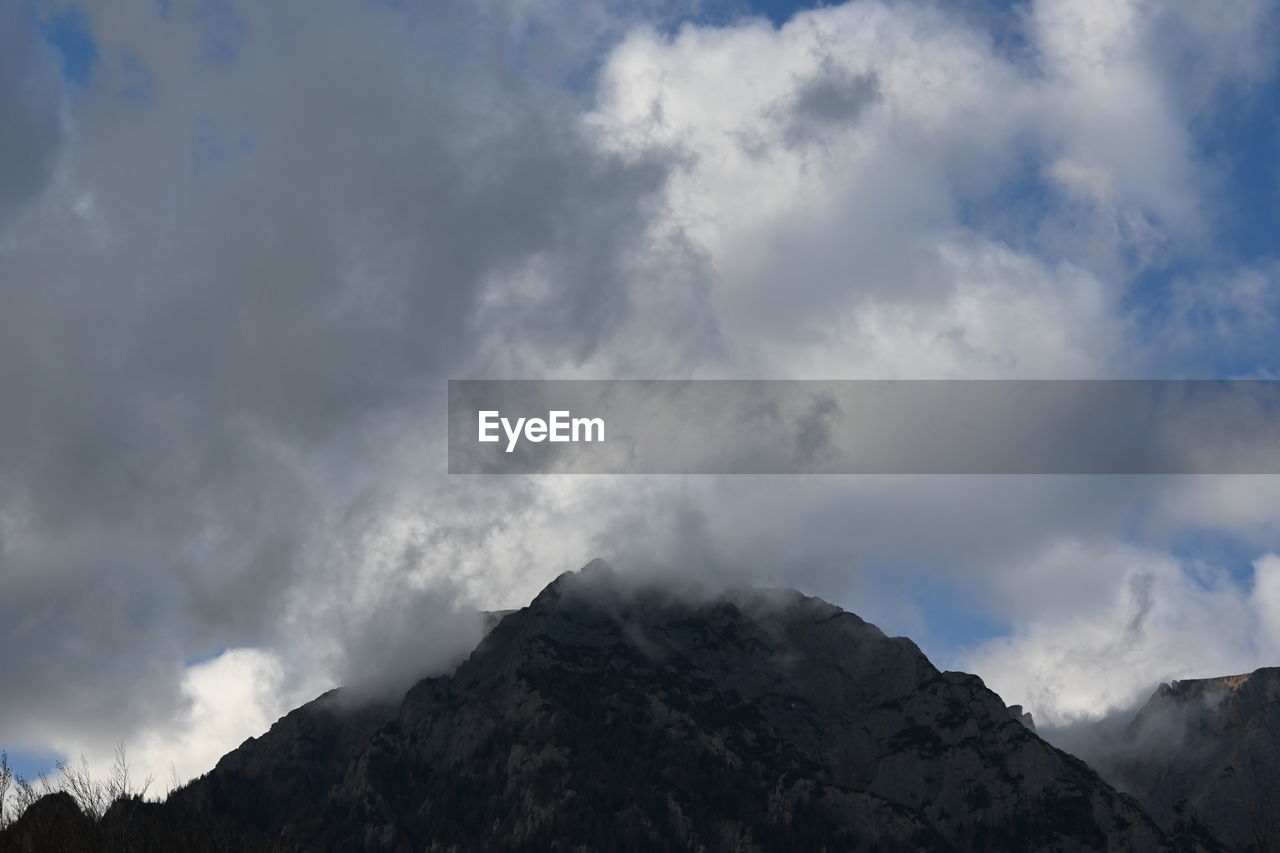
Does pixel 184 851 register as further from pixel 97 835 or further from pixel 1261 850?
pixel 1261 850

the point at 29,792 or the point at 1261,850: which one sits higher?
the point at 29,792

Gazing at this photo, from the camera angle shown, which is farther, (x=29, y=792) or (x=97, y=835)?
(x=29, y=792)

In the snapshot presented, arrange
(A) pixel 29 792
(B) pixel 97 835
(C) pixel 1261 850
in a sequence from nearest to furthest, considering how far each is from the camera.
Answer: (C) pixel 1261 850 < (B) pixel 97 835 < (A) pixel 29 792

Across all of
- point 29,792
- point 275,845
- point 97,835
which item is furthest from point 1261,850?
point 29,792

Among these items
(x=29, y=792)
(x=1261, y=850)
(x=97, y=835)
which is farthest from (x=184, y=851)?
(x=1261, y=850)

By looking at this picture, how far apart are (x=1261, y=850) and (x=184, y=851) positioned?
90.7m

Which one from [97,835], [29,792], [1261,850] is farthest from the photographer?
[29,792]

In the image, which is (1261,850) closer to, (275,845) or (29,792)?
(275,845)

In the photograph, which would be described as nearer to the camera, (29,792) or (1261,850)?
(1261,850)

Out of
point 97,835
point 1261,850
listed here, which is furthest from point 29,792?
point 1261,850

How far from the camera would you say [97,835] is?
10638cm

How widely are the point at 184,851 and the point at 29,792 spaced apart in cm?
1659

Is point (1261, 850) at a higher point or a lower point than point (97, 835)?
lower

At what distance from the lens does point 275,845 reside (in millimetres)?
119062
